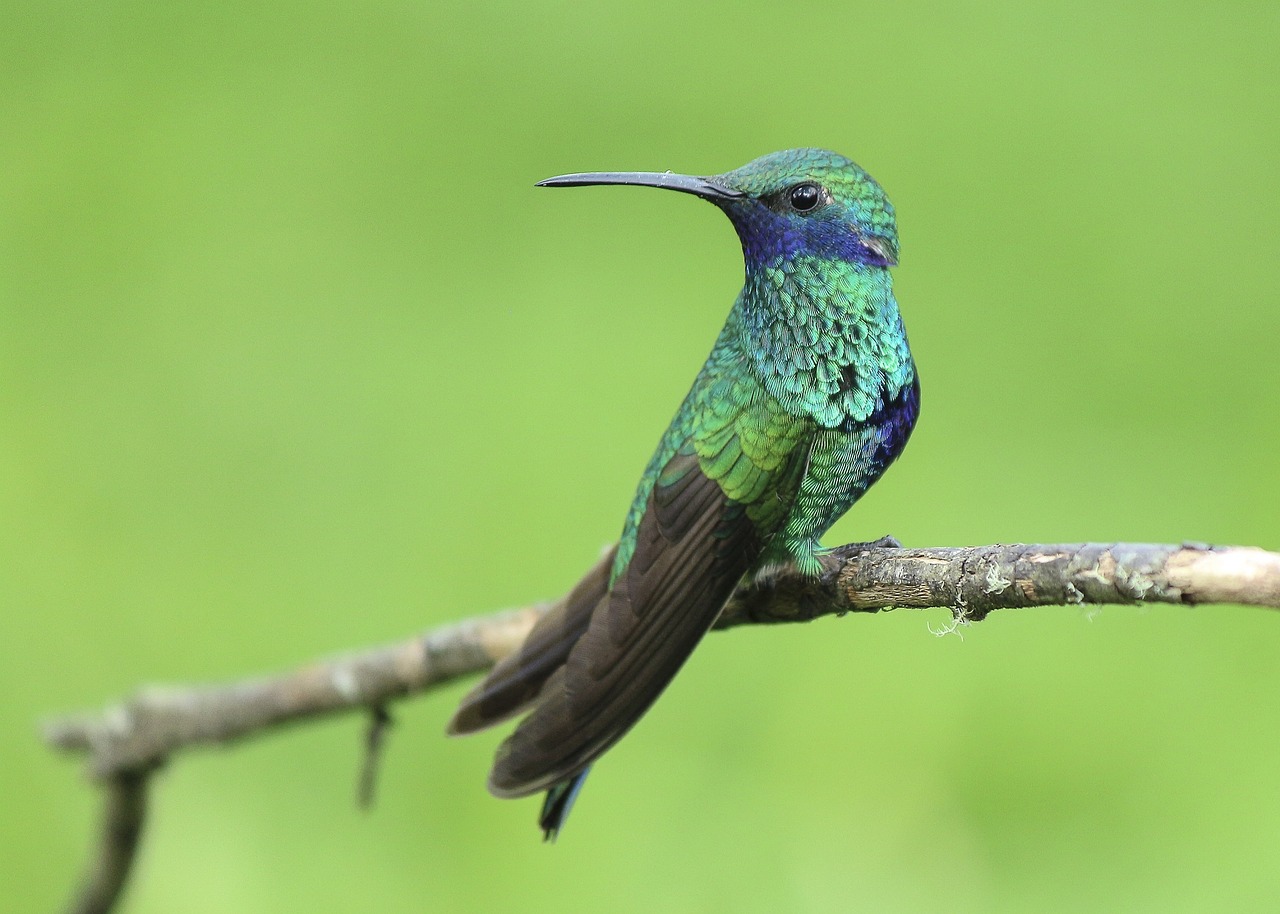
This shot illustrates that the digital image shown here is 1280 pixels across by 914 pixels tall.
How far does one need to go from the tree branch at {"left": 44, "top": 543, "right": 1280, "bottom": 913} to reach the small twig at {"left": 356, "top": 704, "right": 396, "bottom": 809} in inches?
0.6

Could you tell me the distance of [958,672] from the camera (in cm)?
369

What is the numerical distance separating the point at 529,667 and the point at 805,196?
0.92m

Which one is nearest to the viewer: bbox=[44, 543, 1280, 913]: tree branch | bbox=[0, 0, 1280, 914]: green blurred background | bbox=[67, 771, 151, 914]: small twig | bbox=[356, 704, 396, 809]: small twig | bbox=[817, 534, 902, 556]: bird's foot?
bbox=[44, 543, 1280, 913]: tree branch

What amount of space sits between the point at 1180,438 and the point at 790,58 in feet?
6.90

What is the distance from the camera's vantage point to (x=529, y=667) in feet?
7.53

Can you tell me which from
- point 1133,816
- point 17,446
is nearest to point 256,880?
point 17,446

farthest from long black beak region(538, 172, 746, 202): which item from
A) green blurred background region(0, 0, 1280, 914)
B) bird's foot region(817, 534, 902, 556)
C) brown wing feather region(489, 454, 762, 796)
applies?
green blurred background region(0, 0, 1280, 914)

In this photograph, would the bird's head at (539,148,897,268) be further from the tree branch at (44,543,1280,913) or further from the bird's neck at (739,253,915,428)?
the tree branch at (44,543,1280,913)

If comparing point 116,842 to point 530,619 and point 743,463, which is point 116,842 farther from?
point 743,463

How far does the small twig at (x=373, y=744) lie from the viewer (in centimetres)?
272

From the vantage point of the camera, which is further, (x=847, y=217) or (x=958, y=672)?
(x=958, y=672)

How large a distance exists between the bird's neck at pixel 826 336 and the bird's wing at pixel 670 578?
57 millimetres

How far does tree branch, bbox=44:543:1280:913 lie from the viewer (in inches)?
53.2

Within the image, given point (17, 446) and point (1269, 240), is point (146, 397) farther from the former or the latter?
point (1269, 240)
